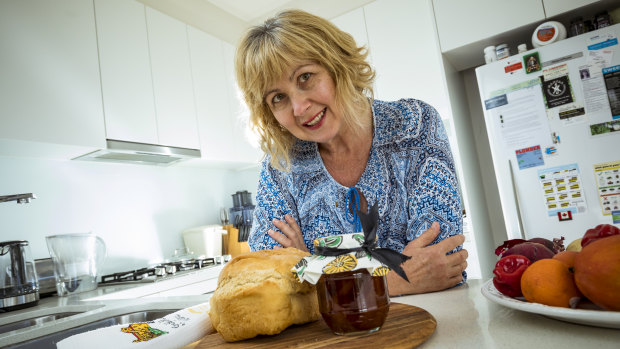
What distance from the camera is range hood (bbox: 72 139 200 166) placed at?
2396mm

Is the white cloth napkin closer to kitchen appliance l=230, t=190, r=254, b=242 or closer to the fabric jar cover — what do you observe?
the fabric jar cover

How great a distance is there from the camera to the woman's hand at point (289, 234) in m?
1.11

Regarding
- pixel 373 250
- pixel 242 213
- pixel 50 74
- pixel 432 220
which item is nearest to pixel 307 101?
pixel 432 220

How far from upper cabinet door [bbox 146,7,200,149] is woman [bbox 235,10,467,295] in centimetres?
171

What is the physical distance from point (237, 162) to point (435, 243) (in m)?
2.58

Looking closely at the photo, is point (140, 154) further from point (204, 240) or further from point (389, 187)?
point (389, 187)

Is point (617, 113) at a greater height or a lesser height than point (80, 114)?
lesser

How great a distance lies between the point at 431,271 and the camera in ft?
2.81

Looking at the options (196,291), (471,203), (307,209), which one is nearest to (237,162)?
(196,291)

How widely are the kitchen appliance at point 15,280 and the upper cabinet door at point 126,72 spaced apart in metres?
0.77

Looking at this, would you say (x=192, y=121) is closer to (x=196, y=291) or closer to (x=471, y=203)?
(x=196, y=291)

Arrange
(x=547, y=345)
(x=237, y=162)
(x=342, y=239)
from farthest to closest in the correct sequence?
(x=237, y=162) < (x=342, y=239) < (x=547, y=345)

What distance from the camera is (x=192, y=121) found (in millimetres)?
2936

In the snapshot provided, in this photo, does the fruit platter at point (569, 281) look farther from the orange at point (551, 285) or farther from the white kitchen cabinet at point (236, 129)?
the white kitchen cabinet at point (236, 129)
